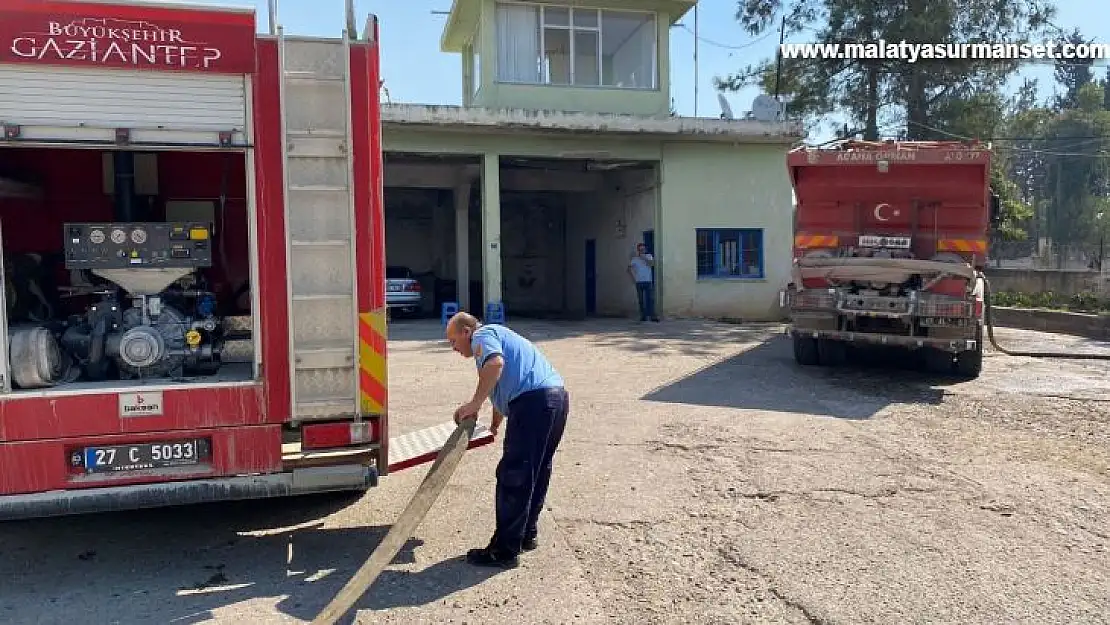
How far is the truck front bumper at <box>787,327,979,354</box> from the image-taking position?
9.07 meters

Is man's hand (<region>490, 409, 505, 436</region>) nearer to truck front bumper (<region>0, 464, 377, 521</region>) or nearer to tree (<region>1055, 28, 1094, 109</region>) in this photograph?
truck front bumper (<region>0, 464, 377, 521</region>)

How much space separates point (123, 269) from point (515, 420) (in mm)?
2349

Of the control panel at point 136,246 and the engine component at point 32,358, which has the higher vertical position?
the control panel at point 136,246

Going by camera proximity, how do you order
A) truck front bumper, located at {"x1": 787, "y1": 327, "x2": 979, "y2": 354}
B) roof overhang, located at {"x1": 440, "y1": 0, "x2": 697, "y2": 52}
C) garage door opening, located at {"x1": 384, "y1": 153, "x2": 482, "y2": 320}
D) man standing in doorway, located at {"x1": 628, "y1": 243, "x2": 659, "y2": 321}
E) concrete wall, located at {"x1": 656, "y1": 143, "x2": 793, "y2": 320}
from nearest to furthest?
truck front bumper, located at {"x1": 787, "y1": 327, "x2": 979, "y2": 354} → man standing in doorway, located at {"x1": 628, "y1": 243, "x2": 659, "y2": 321} → concrete wall, located at {"x1": 656, "y1": 143, "x2": 793, "y2": 320} → roof overhang, located at {"x1": 440, "y1": 0, "x2": 697, "y2": 52} → garage door opening, located at {"x1": 384, "y1": 153, "x2": 482, "y2": 320}

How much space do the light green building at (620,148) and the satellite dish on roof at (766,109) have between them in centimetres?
39

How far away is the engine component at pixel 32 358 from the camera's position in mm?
4176

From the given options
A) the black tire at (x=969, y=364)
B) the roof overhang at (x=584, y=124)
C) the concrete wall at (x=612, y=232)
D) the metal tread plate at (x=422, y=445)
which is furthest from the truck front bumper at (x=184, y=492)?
the concrete wall at (x=612, y=232)

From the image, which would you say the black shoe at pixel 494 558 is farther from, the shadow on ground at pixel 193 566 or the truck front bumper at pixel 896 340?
the truck front bumper at pixel 896 340

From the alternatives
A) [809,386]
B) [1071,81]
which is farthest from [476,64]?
[1071,81]

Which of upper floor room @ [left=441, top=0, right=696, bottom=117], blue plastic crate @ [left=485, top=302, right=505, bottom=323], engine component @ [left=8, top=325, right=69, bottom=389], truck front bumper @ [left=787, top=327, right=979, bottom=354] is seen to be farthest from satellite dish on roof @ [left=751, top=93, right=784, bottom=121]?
engine component @ [left=8, top=325, right=69, bottom=389]

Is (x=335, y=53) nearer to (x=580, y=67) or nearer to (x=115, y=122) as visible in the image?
(x=115, y=122)

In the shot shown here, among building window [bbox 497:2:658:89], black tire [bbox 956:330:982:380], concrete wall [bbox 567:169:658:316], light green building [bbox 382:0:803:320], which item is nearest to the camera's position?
black tire [bbox 956:330:982:380]

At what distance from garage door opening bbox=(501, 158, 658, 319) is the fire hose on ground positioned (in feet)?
47.2

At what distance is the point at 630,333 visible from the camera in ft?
50.4
